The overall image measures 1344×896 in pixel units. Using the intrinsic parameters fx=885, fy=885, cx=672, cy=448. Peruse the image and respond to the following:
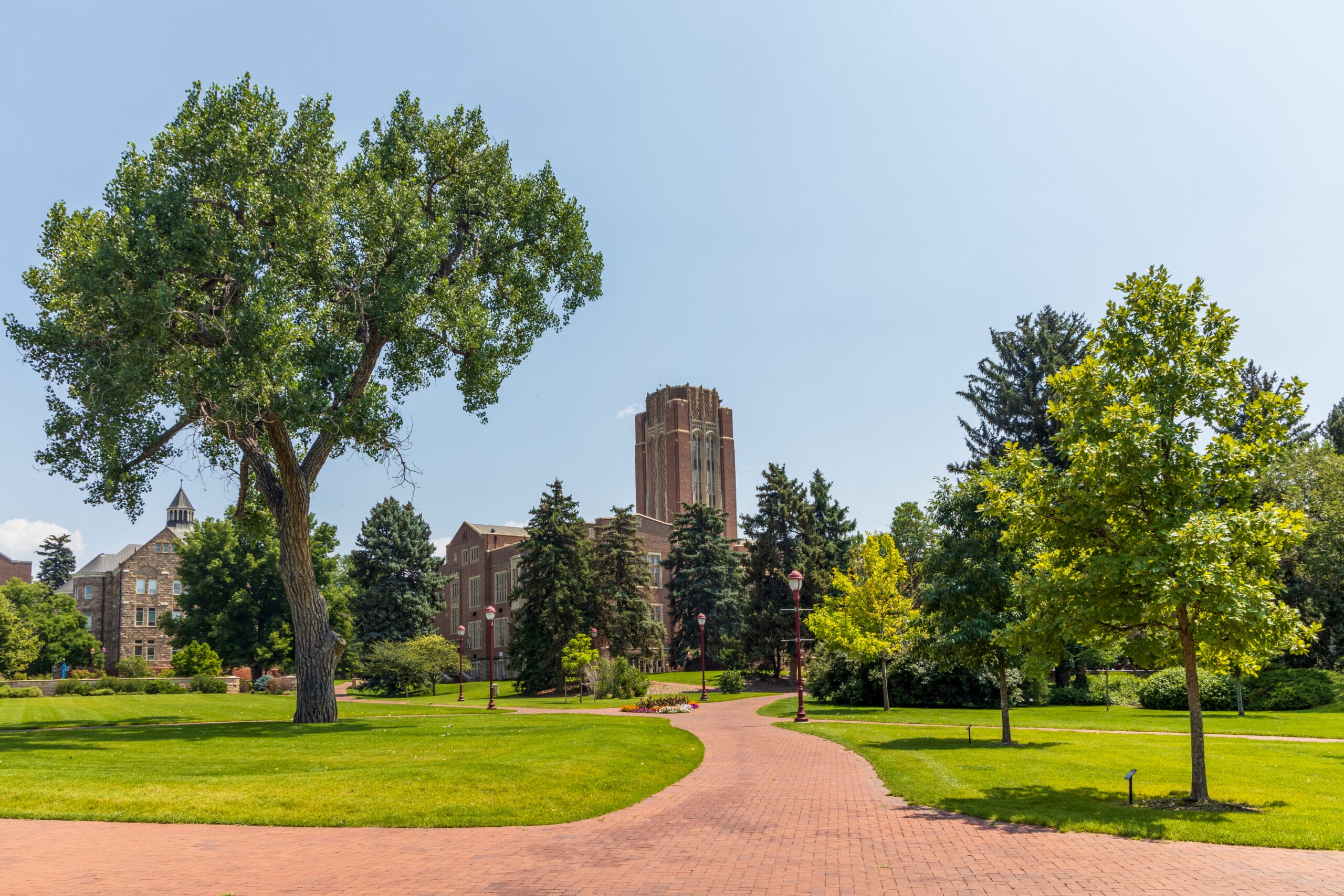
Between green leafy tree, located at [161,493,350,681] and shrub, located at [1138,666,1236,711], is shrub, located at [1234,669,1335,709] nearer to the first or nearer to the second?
shrub, located at [1138,666,1236,711]

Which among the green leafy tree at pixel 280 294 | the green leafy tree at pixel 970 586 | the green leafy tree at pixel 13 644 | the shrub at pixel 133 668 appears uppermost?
the green leafy tree at pixel 280 294

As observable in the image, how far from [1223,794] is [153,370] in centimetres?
2008

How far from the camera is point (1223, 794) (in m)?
12.6

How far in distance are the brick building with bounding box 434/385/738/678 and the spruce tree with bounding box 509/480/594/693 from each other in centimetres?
1801

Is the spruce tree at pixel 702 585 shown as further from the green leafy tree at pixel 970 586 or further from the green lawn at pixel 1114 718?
the green leafy tree at pixel 970 586

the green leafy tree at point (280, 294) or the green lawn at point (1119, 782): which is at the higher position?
the green leafy tree at point (280, 294)

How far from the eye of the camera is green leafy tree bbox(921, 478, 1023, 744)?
2012 centimetres

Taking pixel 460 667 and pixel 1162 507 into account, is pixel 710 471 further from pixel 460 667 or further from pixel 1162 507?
pixel 1162 507

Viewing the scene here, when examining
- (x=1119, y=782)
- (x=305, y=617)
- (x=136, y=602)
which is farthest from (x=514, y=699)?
(x=136, y=602)

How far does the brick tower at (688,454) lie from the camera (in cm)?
10762

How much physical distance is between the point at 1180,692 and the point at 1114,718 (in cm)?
577

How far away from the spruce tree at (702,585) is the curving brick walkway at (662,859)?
52837 mm

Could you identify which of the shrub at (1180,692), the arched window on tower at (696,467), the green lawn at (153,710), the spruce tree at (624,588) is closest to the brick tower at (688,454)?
the arched window on tower at (696,467)

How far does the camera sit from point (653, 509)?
369 feet
